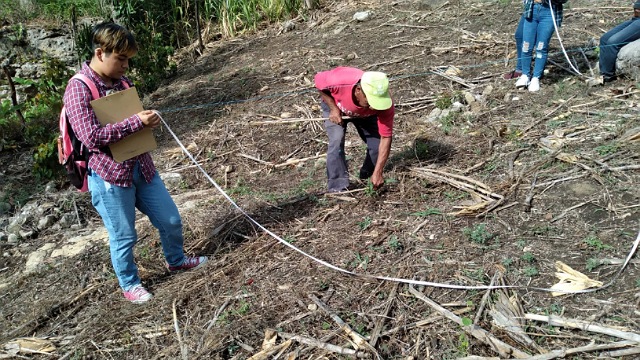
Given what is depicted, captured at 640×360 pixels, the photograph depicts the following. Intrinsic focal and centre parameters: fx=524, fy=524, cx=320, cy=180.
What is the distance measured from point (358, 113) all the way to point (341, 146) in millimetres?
369

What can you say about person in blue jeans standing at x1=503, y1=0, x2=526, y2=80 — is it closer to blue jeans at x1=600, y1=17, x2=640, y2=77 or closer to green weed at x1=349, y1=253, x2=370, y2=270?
blue jeans at x1=600, y1=17, x2=640, y2=77

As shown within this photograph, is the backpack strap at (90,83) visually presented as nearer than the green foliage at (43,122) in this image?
Yes

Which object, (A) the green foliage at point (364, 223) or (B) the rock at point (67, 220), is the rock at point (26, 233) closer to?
(B) the rock at point (67, 220)

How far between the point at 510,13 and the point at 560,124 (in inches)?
167

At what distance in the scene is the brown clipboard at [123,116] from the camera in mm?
3234

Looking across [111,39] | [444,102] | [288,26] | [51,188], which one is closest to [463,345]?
[111,39]

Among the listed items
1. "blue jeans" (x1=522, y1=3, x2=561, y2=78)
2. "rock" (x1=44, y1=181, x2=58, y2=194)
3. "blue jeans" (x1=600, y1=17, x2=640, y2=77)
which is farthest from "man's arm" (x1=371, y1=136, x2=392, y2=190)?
"rock" (x1=44, y1=181, x2=58, y2=194)

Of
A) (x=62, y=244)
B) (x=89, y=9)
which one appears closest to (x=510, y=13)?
(x=62, y=244)

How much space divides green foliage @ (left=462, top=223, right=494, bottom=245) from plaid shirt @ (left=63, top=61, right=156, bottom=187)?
246 cm

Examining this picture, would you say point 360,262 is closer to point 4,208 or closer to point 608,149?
point 608,149

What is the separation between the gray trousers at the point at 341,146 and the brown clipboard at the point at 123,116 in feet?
5.84

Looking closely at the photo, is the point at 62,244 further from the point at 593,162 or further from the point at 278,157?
the point at 593,162

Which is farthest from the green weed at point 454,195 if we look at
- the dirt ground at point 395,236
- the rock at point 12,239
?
the rock at point 12,239

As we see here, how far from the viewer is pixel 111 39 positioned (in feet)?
10.2
